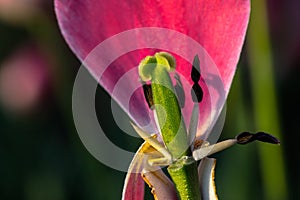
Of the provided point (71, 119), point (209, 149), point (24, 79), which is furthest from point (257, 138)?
point (24, 79)

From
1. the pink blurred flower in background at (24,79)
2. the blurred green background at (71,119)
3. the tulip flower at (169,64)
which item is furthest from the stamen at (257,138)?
the pink blurred flower in background at (24,79)

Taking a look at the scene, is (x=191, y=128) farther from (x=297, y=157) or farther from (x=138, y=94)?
(x=297, y=157)

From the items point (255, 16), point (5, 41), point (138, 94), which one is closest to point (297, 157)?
point (255, 16)

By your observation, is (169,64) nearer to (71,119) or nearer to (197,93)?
(197,93)

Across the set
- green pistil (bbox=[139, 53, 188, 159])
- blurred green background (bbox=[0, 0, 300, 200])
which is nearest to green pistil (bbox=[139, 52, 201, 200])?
green pistil (bbox=[139, 53, 188, 159])

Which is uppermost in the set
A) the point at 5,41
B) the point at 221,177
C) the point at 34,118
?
the point at 5,41

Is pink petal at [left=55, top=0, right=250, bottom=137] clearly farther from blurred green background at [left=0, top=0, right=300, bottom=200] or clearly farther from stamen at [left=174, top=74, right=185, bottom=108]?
blurred green background at [left=0, top=0, right=300, bottom=200]

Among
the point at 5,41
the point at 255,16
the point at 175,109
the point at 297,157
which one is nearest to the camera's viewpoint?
the point at 175,109

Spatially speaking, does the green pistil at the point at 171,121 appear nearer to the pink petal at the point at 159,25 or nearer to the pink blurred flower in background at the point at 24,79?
the pink petal at the point at 159,25
